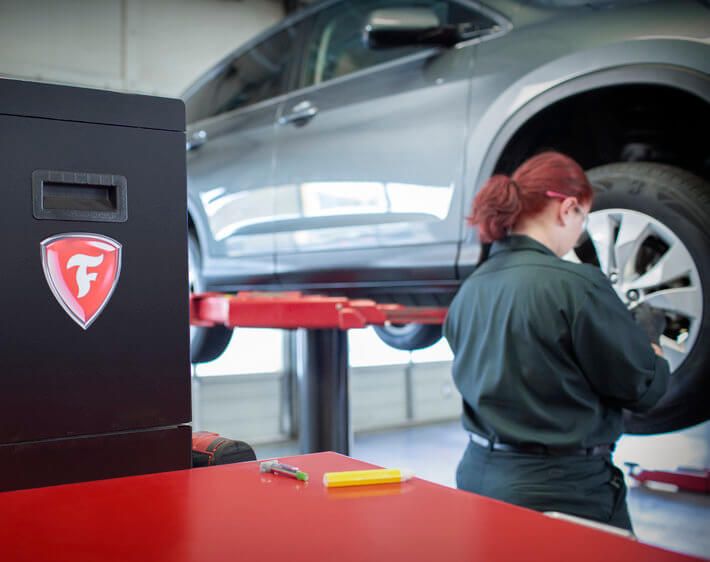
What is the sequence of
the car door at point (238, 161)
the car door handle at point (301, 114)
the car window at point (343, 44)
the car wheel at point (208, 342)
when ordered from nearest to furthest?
1. the car window at point (343, 44)
2. the car door handle at point (301, 114)
3. the car door at point (238, 161)
4. the car wheel at point (208, 342)

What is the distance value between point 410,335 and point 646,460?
133 cm

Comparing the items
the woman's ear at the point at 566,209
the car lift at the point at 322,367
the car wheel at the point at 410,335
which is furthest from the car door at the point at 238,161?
the woman's ear at the point at 566,209

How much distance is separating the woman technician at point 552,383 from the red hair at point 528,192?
0.08 m

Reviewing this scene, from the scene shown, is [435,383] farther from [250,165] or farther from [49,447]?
[49,447]

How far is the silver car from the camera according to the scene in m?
1.85

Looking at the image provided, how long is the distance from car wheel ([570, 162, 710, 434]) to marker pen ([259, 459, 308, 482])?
143 centimetres

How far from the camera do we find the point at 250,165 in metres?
2.95

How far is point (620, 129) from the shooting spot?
2172 mm

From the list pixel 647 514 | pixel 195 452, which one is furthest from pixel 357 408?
pixel 195 452

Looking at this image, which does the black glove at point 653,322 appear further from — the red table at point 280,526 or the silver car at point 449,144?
the red table at point 280,526

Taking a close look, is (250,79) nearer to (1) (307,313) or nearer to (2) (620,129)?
(1) (307,313)

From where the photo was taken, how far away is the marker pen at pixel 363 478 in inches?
23.4

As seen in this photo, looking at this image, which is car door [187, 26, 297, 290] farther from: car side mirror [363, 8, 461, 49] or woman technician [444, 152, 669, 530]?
woman technician [444, 152, 669, 530]

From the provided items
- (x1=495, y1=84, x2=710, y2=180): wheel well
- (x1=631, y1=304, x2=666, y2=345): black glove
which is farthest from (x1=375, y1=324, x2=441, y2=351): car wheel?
(x1=631, y1=304, x2=666, y2=345): black glove
